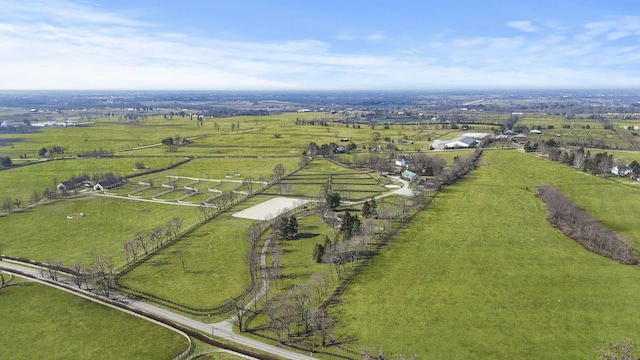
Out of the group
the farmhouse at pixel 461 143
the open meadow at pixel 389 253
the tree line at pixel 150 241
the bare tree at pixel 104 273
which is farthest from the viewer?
the farmhouse at pixel 461 143

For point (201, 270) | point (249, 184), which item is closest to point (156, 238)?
point (201, 270)

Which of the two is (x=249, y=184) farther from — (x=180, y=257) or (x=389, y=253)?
(x=389, y=253)

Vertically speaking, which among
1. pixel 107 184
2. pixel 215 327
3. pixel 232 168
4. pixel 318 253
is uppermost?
pixel 232 168

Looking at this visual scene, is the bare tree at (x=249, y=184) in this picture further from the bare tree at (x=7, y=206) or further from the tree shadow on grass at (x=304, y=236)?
the bare tree at (x=7, y=206)

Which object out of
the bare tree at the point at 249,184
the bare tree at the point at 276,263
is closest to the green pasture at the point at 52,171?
the bare tree at the point at 249,184

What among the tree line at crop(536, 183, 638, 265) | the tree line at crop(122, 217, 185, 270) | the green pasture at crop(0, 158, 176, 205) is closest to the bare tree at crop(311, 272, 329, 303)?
the tree line at crop(122, 217, 185, 270)

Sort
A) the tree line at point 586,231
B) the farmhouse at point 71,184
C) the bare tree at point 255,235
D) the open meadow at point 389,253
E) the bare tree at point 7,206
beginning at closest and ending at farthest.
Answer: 1. the open meadow at point 389,253
2. the tree line at point 586,231
3. the bare tree at point 255,235
4. the bare tree at point 7,206
5. the farmhouse at point 71,184
